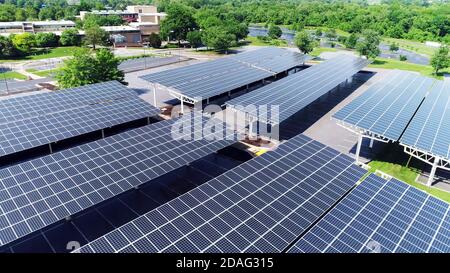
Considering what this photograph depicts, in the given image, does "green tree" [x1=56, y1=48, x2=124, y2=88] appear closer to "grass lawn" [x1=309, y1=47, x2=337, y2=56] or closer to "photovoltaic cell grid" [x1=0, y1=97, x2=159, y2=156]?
"photovoltaic cell grid" [x1=0, y1=97, x2=159, y2=156]

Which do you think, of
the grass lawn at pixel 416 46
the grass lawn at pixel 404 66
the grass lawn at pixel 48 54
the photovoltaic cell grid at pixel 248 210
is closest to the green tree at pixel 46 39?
the grass lawn at pixel 48 54

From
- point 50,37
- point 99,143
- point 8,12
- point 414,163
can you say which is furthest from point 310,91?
point 8,12

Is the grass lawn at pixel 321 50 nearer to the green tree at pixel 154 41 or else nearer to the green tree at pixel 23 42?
the green tree at pixel 154 41

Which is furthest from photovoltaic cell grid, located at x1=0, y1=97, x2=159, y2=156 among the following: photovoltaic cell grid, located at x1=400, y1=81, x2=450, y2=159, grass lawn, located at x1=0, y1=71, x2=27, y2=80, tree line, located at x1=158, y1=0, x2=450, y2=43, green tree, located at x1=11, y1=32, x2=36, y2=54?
tree line, located at x1=158, y1=0, x2=450, y2=43

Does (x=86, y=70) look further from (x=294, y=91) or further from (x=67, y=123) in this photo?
(x=294, y=91)

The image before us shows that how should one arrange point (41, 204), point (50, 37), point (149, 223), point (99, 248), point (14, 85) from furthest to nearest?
point (50, 37)
point (14, 85)
point (41, 204)
point (149, 223)
point (99, 248)
